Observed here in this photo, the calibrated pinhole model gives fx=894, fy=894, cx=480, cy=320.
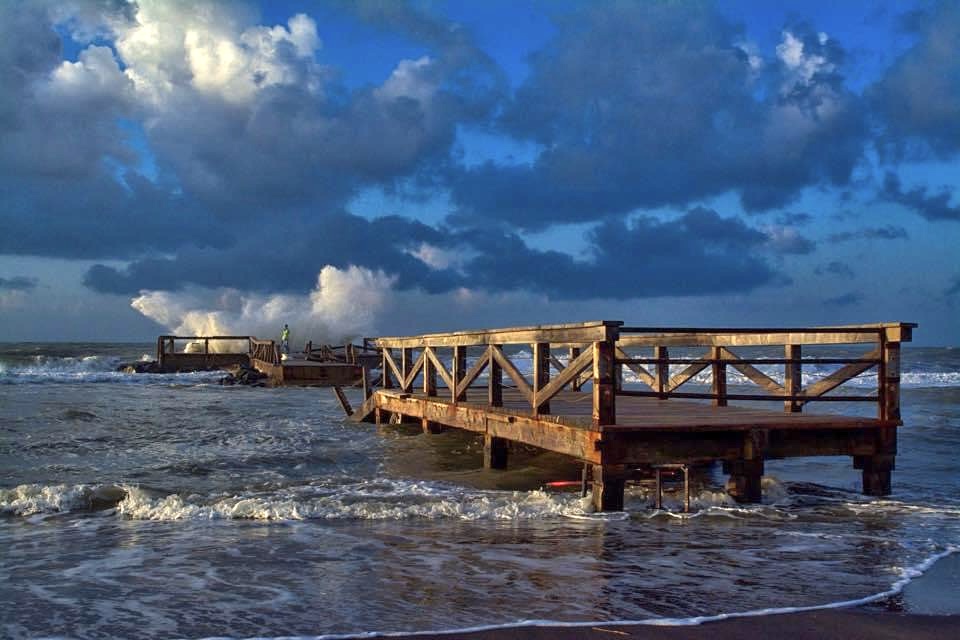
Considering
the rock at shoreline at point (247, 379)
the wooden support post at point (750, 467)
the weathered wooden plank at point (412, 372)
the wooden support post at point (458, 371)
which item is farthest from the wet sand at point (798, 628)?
the rock at shoreline at point (247, 379)

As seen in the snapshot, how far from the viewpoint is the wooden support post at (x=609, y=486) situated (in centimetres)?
900

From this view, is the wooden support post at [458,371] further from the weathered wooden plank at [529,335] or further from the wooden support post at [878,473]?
the wooden support post at [878,473]

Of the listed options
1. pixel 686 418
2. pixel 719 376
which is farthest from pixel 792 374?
pixel 686 418

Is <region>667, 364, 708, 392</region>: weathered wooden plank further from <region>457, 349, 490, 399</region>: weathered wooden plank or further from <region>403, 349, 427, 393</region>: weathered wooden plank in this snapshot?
<region>403, 349, 427, 393</region>: weathered wooden plank

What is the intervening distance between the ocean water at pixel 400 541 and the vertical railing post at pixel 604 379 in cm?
100

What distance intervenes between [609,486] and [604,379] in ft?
3.58

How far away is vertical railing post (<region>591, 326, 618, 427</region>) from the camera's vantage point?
351 inches

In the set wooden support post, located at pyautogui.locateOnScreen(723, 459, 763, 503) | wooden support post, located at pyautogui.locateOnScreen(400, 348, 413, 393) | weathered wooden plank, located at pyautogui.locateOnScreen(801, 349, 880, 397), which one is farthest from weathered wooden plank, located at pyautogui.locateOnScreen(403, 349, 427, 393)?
wooden support post, located at pyautogui.locateOnScreen(723, 459, 763, 503)

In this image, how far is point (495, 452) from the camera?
12539mm

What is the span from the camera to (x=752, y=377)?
13.0m

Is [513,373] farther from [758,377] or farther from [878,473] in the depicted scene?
[878,473]

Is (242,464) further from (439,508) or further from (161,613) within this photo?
(161,613)

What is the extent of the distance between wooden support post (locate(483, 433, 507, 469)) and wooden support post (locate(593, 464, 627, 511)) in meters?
3.49

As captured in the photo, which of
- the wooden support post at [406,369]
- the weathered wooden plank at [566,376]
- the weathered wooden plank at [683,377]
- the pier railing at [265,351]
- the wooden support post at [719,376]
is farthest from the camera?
the pier railing at [265,351]
